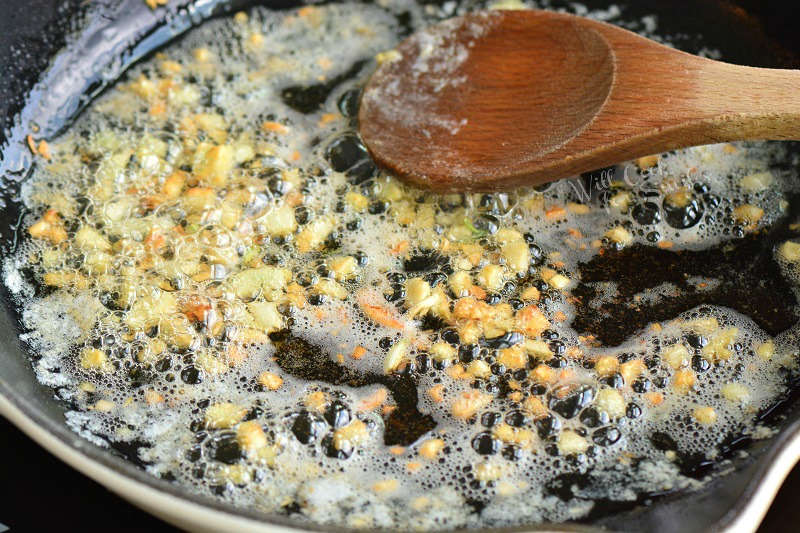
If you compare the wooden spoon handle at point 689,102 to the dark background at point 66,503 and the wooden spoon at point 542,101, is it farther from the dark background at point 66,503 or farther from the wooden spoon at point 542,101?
the dark background at point 66,503

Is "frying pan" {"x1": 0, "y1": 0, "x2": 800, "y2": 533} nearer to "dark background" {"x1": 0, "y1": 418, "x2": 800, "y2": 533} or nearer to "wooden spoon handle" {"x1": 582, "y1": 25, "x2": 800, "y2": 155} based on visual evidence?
"dark background" {"x1": 0, "y1": 418, "x2": 800, "y2": 533}

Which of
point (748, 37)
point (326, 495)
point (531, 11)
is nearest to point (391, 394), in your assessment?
point (326, 495)

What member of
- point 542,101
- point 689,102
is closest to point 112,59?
point 542,101

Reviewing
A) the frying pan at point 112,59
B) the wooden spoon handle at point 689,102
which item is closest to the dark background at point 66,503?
the frying pan at point 112,59

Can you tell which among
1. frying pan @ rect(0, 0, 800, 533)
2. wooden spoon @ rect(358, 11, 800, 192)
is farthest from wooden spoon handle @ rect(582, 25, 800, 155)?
frying pan @ rect(0, 0, 800, 533)

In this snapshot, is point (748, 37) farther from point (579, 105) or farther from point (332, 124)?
point (332, 124)

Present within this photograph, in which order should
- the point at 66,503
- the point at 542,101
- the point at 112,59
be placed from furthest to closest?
the point at 112,59, the point at 542,101, the point at 66,503

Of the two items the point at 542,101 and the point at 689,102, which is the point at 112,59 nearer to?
the point at 542,101
